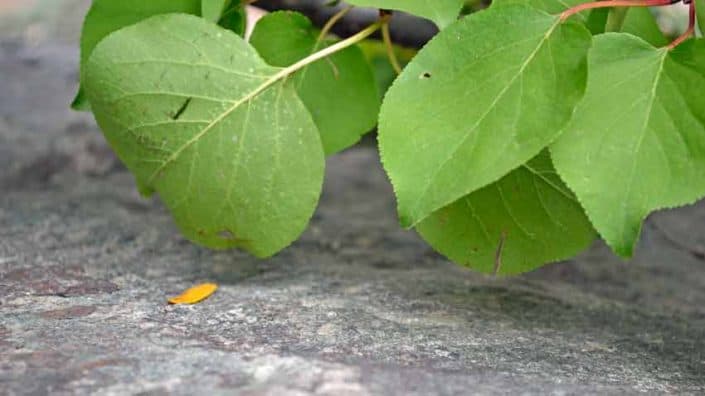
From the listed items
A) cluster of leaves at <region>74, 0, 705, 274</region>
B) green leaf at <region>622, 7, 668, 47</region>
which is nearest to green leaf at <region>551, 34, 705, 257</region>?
cluster of leaves at <region>74, 0, 705, 274</region>

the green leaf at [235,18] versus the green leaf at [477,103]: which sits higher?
the green leaf at [235,18]

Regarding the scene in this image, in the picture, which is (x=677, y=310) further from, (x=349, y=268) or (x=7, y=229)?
(x=7, y=229)

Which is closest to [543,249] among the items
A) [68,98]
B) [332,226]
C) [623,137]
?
[623,137]

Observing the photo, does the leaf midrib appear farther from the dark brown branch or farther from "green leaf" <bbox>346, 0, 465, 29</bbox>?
the dark brown branch

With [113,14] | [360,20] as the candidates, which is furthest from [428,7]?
[360,20]

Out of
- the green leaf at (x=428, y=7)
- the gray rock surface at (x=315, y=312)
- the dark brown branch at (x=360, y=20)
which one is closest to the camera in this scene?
the gray rock surface at (x=315, y=312)

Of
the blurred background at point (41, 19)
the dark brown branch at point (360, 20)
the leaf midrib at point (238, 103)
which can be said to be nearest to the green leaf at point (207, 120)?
the leaf midrib at point (238, 103)

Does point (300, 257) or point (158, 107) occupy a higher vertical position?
point (158, 107)

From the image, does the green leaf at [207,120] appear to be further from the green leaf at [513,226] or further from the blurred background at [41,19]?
the blurred background at [41,19]
